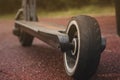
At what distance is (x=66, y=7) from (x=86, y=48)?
7.77m

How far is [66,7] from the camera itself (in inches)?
396

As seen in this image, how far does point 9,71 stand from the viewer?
3039 millimetres

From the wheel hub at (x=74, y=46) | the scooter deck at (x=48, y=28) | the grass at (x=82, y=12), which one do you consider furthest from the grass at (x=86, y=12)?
the wheel hub at (x=74, y=46)

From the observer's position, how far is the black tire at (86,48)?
235 centimetres

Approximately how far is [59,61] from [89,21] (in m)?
0.98

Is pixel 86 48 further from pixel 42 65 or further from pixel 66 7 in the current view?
pixel 66 7

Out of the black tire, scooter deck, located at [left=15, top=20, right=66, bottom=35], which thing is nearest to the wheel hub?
the black tire

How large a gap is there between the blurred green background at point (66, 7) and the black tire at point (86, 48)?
6.45 meters

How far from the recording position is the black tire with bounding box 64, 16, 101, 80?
7.71 ft

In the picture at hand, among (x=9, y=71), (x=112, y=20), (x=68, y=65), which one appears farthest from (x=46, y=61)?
(x=112, y=20)

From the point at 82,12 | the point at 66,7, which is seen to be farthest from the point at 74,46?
the point at 66,7

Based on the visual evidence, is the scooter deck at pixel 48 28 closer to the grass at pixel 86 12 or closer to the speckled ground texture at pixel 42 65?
the speckled ground texture at pixel 42 65

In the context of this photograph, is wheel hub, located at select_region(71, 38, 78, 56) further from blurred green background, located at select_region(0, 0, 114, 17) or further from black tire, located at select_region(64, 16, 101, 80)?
blurred green background, located at select_region(0, 0, 114, 17)

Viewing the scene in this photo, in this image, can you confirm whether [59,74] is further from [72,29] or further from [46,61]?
[46,61]
